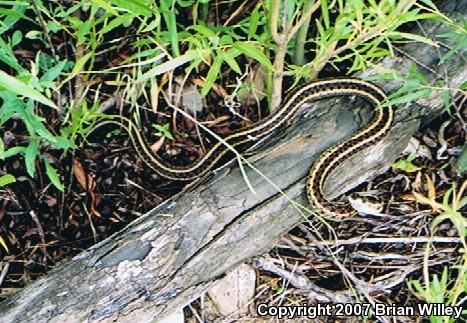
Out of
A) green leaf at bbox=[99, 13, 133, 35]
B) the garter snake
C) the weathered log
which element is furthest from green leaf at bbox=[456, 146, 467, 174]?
green leaf at bbox=[99, 13, 133, 35]

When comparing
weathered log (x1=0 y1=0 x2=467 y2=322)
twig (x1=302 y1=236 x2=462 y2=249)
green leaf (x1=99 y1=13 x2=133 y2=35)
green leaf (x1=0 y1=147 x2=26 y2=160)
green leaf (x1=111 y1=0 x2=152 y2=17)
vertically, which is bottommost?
twig (x1=302 y1=236 x2=462 y2=249)

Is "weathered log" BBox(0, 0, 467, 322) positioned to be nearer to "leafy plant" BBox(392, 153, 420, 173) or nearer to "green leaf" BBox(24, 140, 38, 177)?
"leafy plant" BBox(392, 153, 420, 173)

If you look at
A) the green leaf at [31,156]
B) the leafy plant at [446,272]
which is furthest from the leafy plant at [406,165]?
the green leaf at [31,156]

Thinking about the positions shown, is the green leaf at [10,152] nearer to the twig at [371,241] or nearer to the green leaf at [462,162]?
the twig at [371,241]

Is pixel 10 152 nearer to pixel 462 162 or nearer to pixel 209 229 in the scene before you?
pixel 209 229

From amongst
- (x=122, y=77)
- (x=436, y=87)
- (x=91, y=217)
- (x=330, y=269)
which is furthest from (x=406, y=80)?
(x=91, y=217)
